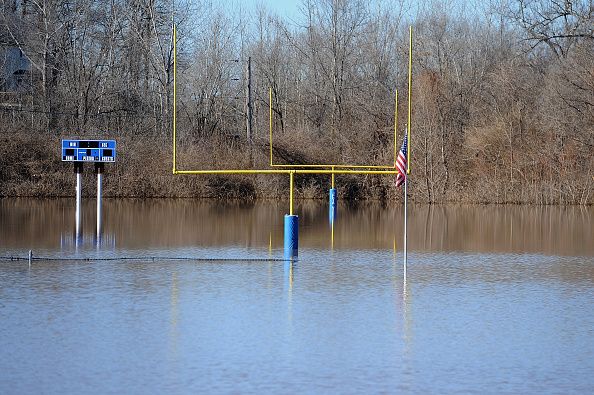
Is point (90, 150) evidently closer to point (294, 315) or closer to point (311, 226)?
point (311, 226)

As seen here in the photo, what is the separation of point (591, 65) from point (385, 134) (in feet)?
36.2

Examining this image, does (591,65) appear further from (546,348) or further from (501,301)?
(546,348)

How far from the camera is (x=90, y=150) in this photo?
1193 inches

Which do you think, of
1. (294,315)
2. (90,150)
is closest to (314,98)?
(90,150)

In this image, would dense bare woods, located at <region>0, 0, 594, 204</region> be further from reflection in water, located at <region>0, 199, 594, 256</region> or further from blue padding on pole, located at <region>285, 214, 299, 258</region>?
blue padding on pole, located at <region>285, 214, 299, 258</region>

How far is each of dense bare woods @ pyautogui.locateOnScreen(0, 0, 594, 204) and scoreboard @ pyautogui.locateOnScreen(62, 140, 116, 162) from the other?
1675cm

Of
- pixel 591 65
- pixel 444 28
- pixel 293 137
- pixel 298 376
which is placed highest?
pixel 444 28

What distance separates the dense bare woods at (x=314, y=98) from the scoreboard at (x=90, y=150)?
54.9ft

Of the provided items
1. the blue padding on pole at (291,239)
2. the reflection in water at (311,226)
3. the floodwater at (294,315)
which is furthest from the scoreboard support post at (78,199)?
the blue padding on pole at (291,239)

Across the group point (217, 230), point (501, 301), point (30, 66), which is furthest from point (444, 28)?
point (501, 301)

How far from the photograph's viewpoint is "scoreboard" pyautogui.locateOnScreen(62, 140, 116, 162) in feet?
99.1

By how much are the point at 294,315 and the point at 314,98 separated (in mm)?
46342

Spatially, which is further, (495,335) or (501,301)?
(501,301)

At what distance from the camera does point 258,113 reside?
194 ft
